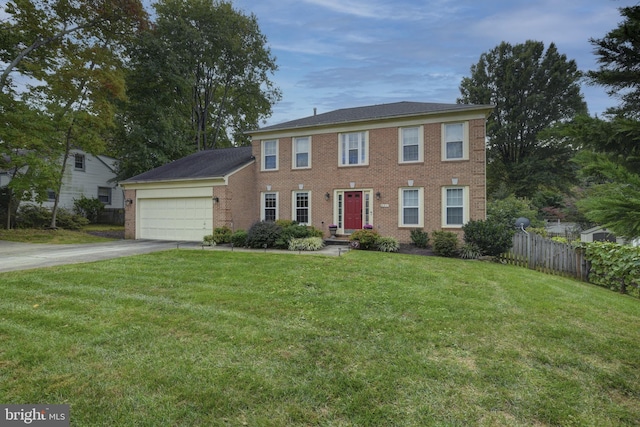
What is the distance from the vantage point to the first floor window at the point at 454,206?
45.9ft

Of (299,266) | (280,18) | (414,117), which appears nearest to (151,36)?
(280,18)

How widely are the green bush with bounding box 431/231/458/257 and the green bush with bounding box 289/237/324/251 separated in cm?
434

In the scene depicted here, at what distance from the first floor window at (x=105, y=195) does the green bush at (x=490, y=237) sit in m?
31.0

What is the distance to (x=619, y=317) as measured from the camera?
5664 millimetres

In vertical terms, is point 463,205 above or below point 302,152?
below

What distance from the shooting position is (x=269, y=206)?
1755 cm

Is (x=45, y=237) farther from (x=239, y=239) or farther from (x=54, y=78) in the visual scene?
(x=239, y=239)

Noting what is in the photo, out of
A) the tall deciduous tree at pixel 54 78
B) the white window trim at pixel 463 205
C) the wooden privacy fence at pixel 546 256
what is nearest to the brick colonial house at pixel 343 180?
the white window trim at pixel 463 205

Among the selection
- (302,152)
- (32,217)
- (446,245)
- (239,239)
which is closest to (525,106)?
(302,152)

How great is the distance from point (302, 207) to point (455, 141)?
7.68 meters

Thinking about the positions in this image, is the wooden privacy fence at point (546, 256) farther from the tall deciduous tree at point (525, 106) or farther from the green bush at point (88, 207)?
the green bush at point (88, 207)

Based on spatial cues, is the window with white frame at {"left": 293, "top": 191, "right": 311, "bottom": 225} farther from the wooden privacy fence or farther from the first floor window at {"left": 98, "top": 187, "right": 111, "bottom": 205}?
the first floor window at {"left": 98, "top": 187, "right": 111, "bottom": 205}

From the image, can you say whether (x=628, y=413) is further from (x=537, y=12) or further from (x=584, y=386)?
(x=537, y=12)

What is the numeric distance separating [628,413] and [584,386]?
1.27 feet
